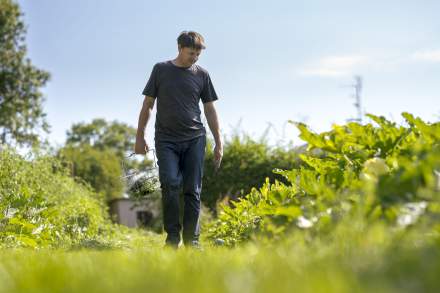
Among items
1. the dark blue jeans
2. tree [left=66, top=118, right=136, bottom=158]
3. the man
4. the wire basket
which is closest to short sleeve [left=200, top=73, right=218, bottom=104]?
the man

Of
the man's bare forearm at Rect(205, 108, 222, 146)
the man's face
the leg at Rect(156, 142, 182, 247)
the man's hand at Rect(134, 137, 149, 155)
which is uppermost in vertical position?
the man's face

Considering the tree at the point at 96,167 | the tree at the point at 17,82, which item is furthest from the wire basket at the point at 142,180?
the tree at the point at 96,167

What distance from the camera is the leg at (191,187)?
566 cm

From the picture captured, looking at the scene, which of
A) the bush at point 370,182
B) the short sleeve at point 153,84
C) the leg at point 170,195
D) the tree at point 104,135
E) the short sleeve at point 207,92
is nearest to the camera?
the bush at point 370,182

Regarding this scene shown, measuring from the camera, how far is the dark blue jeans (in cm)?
548

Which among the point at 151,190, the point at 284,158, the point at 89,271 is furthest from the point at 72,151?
the point at 89,271

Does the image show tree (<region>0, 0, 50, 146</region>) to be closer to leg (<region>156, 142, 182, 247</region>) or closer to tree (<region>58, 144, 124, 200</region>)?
tree (<region>58, 144, 124, 200</region>)

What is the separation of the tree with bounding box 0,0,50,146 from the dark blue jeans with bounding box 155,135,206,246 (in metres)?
24.0

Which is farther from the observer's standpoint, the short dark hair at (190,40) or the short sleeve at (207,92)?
the short sleeve at (207,92)

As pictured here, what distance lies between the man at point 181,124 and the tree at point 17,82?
2385 centimetres

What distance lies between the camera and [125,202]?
4747 centimetres

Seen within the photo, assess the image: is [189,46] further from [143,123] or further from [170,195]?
[170,195]

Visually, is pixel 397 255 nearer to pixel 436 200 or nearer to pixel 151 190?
pixel 436 200

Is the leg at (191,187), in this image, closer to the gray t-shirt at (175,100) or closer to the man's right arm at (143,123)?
the gray t-shirt at (175,100)
